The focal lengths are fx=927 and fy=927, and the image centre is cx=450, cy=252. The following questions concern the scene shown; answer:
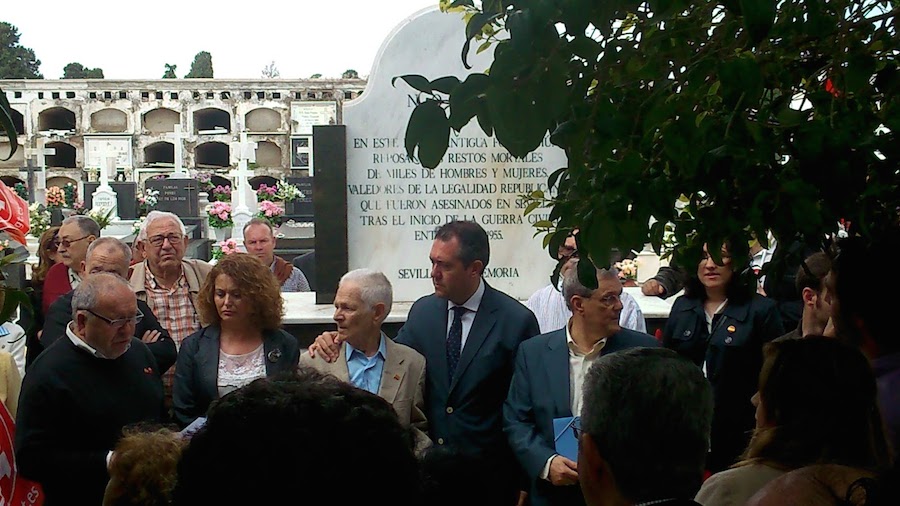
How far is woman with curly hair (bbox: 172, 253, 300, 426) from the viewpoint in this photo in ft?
12.4

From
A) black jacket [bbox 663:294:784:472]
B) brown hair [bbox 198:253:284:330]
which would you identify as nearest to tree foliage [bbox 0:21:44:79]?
brown hair [bbox 198:253:284:330]

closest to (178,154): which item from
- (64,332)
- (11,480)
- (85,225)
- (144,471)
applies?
(85,225)

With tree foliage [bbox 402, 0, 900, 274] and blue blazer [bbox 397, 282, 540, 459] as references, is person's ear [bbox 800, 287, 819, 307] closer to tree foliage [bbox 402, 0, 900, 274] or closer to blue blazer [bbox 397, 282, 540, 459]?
blue blazer [bbox 397, 282, 540, 459]

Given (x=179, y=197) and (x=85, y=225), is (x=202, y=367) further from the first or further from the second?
(x=179, y=197)

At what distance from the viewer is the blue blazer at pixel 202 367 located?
3.75 m

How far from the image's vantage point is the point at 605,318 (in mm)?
3635

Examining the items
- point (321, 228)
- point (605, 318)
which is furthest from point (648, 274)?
point (605, 318)

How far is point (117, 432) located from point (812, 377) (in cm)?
236

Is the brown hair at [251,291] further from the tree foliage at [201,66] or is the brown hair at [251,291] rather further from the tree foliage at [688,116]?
the tree foliage at [201,66]

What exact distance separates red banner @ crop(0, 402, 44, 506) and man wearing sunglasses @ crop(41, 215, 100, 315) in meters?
2.04

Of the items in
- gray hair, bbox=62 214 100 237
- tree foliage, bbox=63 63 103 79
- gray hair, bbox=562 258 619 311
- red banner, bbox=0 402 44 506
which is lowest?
red banner, bbox=0 402 44 506

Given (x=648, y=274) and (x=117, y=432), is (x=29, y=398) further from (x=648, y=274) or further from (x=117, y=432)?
(x=648, y=274)

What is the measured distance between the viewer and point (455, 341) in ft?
13.5

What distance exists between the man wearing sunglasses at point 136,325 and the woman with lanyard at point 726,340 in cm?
246
